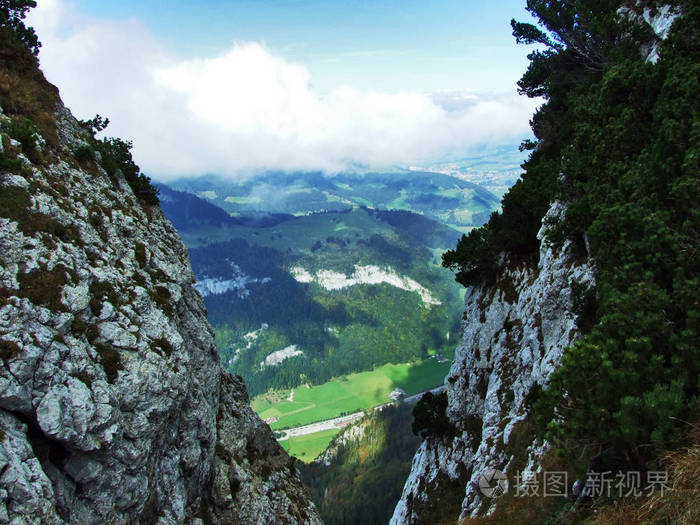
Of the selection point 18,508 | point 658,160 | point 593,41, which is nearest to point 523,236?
point 658,160

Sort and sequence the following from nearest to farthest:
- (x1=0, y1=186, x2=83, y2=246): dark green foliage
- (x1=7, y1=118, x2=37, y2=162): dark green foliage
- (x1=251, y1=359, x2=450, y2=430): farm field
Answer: (x1=0, y1=186, x2=83, y2=246): dark green foliage, (x1=7, y1=118, x2=37, y2=162): dark green foliage, (x1=251, y1=359, x2=450, y2=430): farm field

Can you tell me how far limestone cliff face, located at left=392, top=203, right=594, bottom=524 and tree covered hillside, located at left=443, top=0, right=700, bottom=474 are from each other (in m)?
1.97

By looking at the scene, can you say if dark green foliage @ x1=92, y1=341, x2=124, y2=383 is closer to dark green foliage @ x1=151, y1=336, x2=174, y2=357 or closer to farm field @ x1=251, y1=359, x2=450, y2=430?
dark green foliage @ x1=151, y1=336, x2=174, y2=357

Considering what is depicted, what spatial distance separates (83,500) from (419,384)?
638 ft

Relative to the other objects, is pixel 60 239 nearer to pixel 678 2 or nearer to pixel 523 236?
pixel 523 236

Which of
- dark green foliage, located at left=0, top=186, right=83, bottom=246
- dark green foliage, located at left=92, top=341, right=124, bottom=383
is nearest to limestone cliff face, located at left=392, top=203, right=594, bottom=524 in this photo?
dark green foliage, located at left=92, top=341, right=124, bottom=383

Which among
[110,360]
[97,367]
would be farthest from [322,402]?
[97,367]

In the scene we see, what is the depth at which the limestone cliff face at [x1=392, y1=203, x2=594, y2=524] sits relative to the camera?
25.4m

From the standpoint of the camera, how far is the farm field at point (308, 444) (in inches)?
5935

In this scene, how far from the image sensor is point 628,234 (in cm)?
1945

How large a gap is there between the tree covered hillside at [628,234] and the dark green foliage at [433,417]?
48.1ft

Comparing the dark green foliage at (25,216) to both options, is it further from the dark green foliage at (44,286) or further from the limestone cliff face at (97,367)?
the dark green foliage at (44,286)

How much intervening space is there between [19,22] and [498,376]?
4528cm

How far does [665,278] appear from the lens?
1664 cm
